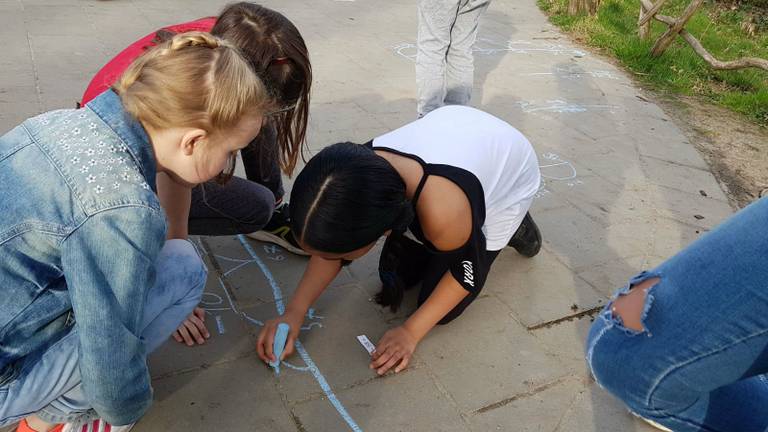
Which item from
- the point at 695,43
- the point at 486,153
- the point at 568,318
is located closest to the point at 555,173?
the point at 568,318

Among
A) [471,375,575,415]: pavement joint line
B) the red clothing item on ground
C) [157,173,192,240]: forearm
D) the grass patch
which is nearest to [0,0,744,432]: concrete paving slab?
[471,375,575,415]: pavement joint line

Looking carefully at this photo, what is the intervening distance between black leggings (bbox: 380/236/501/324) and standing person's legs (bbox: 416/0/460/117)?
1.45 meters

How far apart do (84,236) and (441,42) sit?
2818 mm

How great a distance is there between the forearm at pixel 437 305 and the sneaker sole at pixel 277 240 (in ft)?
2.43

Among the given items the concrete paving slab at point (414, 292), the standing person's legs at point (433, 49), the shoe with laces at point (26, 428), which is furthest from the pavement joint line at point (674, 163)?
the shoe with laces at point (26, 428)

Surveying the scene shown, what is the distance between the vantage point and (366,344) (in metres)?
2.26

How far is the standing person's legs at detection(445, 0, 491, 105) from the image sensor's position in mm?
3787

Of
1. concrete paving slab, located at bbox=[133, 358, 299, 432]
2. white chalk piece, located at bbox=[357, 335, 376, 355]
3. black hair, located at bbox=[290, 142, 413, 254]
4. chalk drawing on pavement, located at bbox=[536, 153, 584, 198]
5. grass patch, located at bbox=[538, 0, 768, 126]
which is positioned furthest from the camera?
grass patch, located at bbox=[538, 0, 768, 126]

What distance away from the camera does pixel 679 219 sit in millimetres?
3422

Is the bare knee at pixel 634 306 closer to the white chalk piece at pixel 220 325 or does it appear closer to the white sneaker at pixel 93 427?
the white sneaker at pixel 93 427

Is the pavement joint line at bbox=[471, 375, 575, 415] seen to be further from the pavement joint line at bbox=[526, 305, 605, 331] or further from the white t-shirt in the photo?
the white t-shirt

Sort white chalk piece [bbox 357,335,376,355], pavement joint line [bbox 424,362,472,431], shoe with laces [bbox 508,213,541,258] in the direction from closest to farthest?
pavement joint line [bbox 424,362,472,431]
white chalk piece [bbox 357,335,376,355]
shoe with laces [bbox 508,213,541,258]

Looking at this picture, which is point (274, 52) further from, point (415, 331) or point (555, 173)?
point (555, 173)

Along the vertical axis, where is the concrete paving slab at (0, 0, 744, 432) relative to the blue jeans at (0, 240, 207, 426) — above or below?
below
